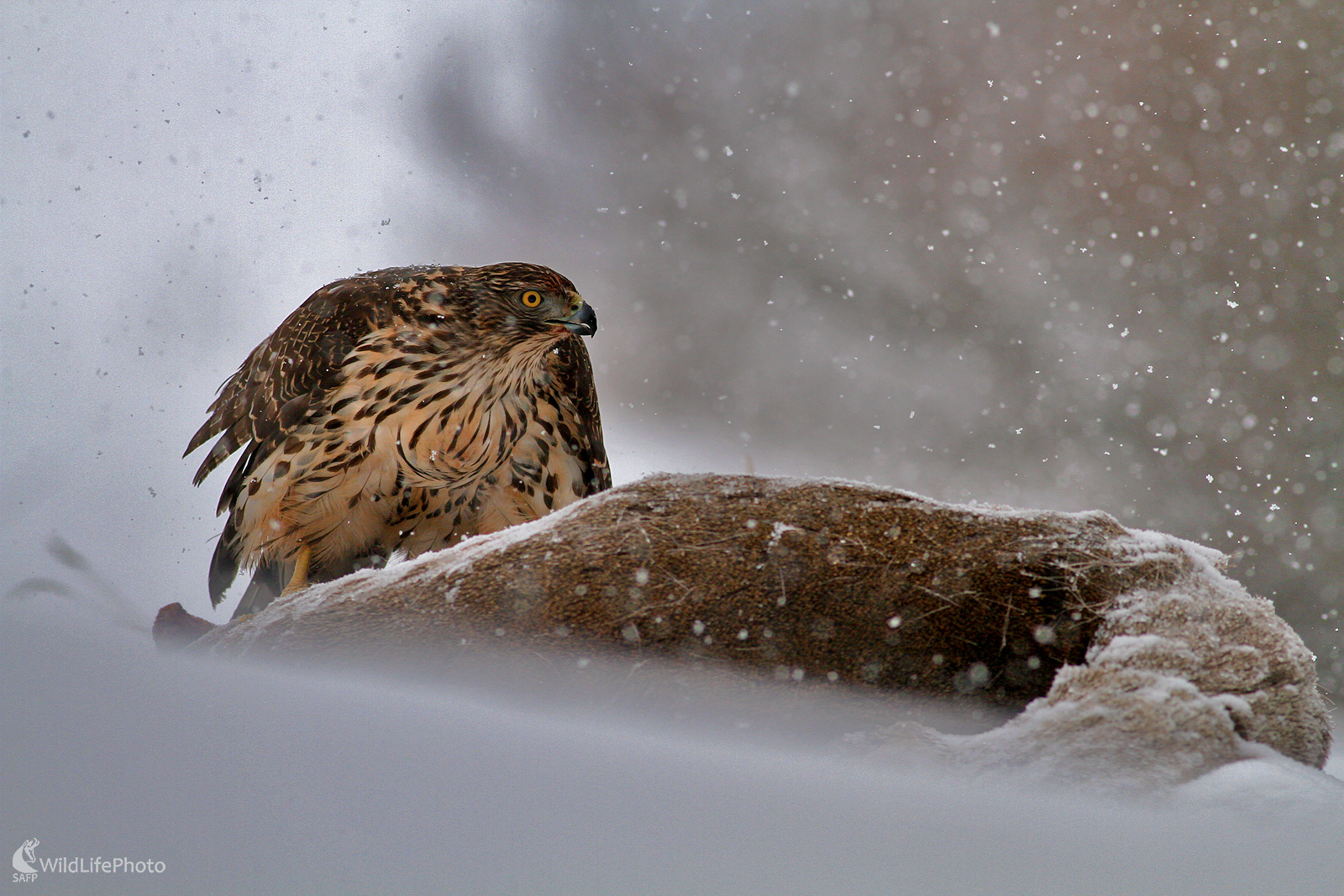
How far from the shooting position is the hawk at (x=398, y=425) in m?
3.10

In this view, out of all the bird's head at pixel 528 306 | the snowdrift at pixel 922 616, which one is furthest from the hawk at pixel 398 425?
the snowdrift at pixel 922 616

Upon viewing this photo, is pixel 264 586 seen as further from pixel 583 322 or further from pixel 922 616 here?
pixel 922 616

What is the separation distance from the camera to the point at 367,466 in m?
3.09

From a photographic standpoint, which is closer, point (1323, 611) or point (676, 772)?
point (676, 772)

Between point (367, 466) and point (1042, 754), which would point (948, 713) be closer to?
point (1042, 754)

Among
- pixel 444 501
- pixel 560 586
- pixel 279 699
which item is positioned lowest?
pixel 279 699

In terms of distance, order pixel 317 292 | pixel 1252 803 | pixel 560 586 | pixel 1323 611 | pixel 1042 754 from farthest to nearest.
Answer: pixel 1323 611, pixel 317 292, pixel 560 586, pixel 1042 754, pixel 1252 803

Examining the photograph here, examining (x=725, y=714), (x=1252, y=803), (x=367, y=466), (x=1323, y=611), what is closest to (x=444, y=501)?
(x=367, y=466)

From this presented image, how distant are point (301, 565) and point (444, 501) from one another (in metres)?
0.52

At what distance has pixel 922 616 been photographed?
1.82m

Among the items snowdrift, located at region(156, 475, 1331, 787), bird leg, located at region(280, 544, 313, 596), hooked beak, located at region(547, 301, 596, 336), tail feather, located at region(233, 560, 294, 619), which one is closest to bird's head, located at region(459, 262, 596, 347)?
hooked beak, located at region(547, 301, 596, 336)

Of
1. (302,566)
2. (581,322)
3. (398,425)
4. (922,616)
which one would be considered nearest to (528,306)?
(581,322)

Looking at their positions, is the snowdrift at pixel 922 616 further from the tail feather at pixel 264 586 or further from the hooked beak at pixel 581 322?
the tail feather at pixel 264 586

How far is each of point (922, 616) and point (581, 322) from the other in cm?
175
